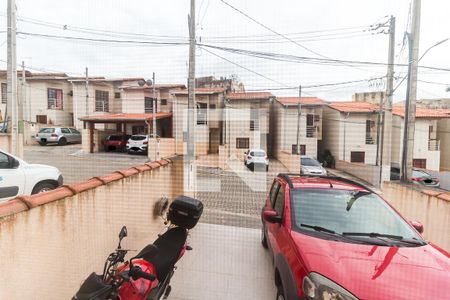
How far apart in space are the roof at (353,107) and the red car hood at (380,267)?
9687mm

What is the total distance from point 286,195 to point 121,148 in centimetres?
1178

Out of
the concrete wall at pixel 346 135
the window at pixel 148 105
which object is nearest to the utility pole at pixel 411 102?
the concrete wall at pixel 346 135

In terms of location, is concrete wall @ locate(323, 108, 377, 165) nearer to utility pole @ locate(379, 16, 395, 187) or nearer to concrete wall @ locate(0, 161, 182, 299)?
utility pole @ locate(379, 16, 395, 187)

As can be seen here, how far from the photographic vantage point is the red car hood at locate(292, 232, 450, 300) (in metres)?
1.13

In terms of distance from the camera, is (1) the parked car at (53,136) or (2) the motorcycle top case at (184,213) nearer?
(2) the motorcycle top case at (184,213)

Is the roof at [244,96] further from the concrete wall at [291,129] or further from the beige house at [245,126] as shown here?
the concrete wall at [291,129]

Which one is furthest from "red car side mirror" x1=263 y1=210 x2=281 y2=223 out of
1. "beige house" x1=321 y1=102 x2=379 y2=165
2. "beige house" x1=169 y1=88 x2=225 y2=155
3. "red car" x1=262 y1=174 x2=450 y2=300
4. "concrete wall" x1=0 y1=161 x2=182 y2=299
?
"beige house" x1=169 y1=88 x2=225 y2=155

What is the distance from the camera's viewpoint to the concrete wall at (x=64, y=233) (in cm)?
123

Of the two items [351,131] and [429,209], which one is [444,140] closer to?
[351,131]

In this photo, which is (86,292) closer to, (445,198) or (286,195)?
(286,195)

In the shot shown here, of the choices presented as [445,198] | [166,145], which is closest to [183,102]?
[166,145]

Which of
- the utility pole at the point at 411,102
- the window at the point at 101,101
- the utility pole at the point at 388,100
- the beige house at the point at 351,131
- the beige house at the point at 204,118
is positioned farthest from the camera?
the window at the point at 101,101

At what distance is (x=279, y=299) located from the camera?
163cm

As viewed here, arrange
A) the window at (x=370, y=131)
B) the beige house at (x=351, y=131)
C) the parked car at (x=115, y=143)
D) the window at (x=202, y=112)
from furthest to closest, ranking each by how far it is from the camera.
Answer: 1. the window at (x=202, y=112)
2. the parked car at (x=115, y=143)
3. the window at (x=370, y=131)
4. the beige house at (x=351, y=131)
